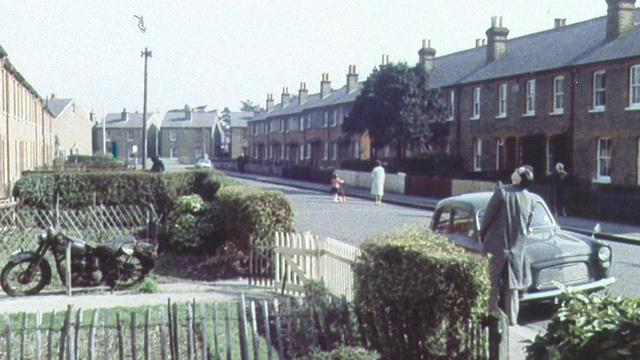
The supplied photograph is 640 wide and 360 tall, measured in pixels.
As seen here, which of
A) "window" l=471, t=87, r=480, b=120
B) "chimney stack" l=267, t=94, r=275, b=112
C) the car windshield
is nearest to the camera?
the car windshield

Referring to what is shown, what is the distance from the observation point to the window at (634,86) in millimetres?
28266

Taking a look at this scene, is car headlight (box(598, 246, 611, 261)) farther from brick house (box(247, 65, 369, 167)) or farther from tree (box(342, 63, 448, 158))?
brick house (box(247, 65, 369, 167))

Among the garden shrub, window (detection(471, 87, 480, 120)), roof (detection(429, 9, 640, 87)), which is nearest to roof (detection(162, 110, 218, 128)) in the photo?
roof (detection(429, 9, 640, 87))

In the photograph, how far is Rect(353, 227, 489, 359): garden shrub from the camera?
630 centimetres

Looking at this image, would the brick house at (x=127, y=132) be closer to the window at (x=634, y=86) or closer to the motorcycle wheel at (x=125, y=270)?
the window at (x=634, y=86)

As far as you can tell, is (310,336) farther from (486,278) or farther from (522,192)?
(522,192)

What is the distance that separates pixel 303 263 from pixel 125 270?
384cm

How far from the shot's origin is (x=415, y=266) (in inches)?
251

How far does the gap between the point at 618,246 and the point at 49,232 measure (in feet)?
45.3

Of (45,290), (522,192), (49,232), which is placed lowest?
(45,290)

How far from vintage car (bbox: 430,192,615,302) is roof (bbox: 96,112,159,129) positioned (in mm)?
100822

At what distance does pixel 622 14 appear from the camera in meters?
30.8

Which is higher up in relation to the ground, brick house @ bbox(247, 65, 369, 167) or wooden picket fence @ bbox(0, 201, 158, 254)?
brick house @ bbox(247, 65, 369, 167)

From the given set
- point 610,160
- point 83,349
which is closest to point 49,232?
point 83,349
